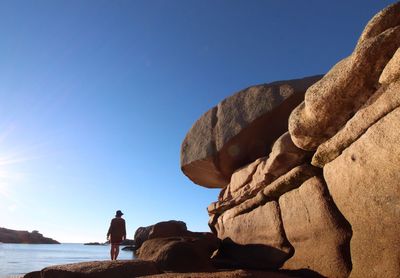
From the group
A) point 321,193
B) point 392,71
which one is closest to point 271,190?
point 321,193

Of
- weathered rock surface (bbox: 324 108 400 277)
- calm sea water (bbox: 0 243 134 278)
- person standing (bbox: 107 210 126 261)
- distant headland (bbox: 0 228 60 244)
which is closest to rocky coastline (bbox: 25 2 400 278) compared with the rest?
weathered rock surface (bbox: 324 108 400 277)

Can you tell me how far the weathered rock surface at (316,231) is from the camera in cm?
472

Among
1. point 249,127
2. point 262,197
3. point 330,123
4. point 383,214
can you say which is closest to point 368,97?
point 330,123

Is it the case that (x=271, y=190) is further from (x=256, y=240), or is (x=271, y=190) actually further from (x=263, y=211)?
(x=256, y=240)

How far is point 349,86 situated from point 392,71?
798mm

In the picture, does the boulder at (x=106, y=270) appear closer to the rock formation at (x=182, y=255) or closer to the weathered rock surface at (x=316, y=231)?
the rock formation at (x=182, y=255)

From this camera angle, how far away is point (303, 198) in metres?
5.75

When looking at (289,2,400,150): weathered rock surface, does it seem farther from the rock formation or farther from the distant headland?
the distant headland

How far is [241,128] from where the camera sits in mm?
9422

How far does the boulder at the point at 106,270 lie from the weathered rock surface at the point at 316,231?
2451 millimetres

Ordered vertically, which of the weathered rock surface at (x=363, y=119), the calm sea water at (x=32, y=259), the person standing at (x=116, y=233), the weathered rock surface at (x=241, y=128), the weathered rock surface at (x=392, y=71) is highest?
the weathered rock surface at (x=241, y=128)

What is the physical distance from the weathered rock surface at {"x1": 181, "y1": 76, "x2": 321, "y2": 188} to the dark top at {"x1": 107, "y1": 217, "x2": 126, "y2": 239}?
3123mm

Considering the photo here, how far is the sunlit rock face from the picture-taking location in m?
4.00

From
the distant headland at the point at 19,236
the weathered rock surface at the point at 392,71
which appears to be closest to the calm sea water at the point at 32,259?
the weathered rock surface at the point at 392,71
